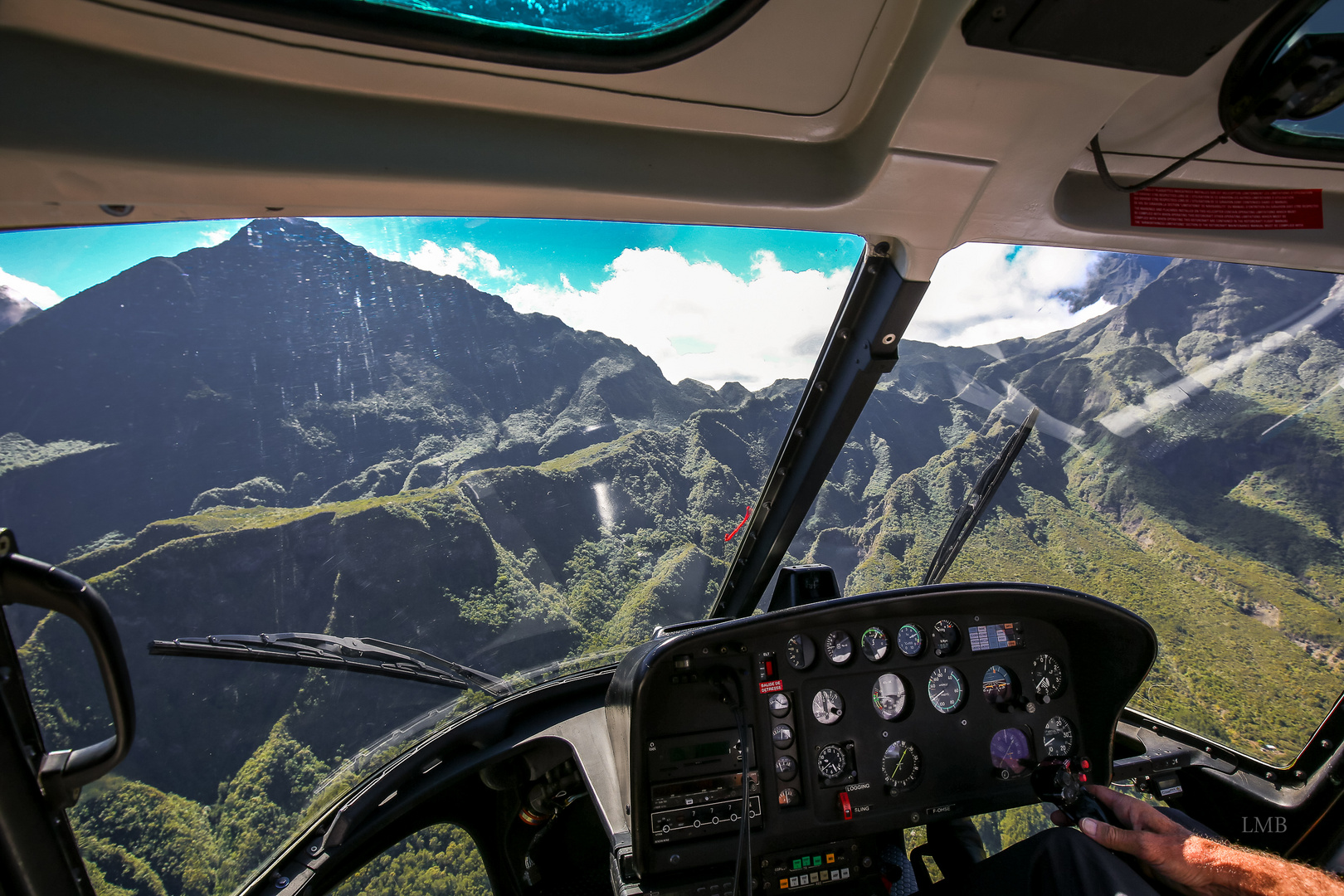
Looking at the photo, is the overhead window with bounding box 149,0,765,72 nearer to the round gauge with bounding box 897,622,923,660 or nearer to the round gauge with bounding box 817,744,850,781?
the round gauge with bounding box 897,622,923,660

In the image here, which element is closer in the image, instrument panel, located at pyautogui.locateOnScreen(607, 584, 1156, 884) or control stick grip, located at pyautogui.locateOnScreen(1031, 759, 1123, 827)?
control stick grip, located at pyautogui.locateOnScreen(1031, 759, 1123, 827)

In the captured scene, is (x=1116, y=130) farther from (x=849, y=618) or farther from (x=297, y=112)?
(x=297, y=112)

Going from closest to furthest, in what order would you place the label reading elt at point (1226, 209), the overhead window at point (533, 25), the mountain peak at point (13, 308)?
the overhead window at point (533, 25)
the mountain peak at point (13, 308)
the label reading elt at point (1226, 209)

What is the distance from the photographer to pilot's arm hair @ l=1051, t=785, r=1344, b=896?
44.6 inches

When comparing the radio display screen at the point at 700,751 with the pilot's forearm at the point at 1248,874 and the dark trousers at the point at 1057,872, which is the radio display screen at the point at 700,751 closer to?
the dark trousers at the point at 1057,872

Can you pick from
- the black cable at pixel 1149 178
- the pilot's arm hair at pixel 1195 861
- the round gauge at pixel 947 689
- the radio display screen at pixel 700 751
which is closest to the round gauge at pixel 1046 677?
the round gauge at pixel 947 689

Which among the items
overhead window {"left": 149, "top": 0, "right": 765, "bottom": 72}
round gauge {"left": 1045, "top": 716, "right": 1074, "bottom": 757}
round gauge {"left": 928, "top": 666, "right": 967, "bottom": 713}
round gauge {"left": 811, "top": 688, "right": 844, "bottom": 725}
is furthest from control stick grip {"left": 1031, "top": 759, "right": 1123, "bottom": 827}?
overhead window {"left": 149, "top": 0, "right": 765, "bottom": 72}

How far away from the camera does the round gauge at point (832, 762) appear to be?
204 centimetres

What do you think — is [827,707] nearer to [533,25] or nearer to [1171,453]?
[1171,453]

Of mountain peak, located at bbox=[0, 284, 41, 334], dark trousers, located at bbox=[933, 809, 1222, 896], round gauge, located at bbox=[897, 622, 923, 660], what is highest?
mountain peak, located at bbox=[0, 284, 41, 334]

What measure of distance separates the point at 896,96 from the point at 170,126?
122cm

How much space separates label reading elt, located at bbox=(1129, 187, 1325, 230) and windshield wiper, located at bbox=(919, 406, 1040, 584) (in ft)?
2.50

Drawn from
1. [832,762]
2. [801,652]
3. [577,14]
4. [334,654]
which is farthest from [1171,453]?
[334,654]

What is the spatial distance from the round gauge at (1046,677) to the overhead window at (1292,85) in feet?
5.67
